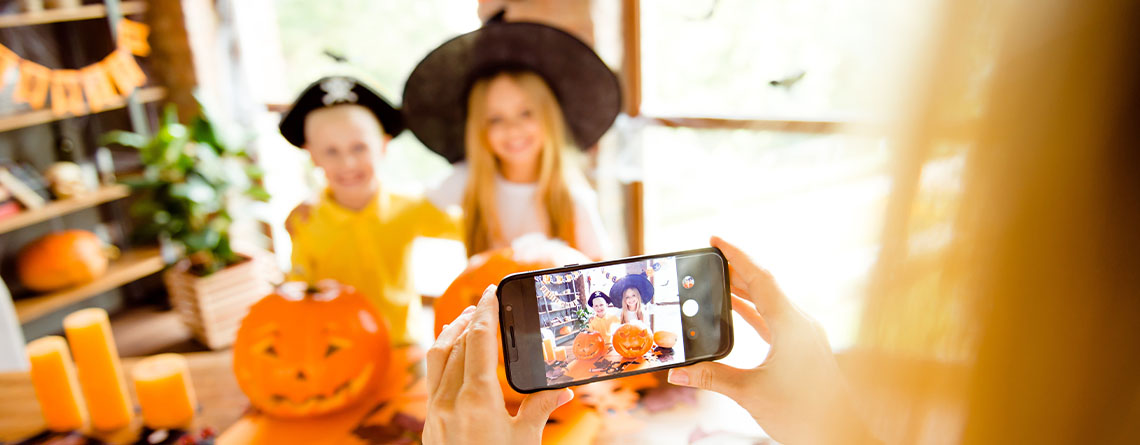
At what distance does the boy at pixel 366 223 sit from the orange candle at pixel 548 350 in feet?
3.19

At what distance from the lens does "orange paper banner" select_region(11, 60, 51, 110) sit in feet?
6.97

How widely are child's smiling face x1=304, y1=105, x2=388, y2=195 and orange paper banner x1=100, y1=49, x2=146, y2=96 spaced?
1.37 m

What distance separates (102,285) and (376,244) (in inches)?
56.9

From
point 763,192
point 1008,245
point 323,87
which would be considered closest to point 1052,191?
point 1008,245

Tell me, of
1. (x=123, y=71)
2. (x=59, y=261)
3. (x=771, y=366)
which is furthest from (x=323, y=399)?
(x=123, y=71)

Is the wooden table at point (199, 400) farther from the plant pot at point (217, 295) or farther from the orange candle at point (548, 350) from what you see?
the orange candle at point (548, 350)

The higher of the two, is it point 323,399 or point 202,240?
point 202,240

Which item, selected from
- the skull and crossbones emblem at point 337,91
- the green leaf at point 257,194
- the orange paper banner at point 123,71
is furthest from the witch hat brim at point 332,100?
the orange paper banner at point 123,71

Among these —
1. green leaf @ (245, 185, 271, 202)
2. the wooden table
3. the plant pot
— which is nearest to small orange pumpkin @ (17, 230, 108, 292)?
the plant pot

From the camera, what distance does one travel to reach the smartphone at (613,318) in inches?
26.3

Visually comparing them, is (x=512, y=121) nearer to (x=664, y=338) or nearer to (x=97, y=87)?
(x=664, y=338)

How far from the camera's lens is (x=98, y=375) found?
3.98 feet

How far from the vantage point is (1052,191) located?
27cm

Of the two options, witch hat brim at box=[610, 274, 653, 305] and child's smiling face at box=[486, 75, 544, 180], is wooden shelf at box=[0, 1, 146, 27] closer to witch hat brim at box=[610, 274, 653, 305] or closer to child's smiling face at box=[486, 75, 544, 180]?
child's smiling face at box=[486, 75, 544, 180]
